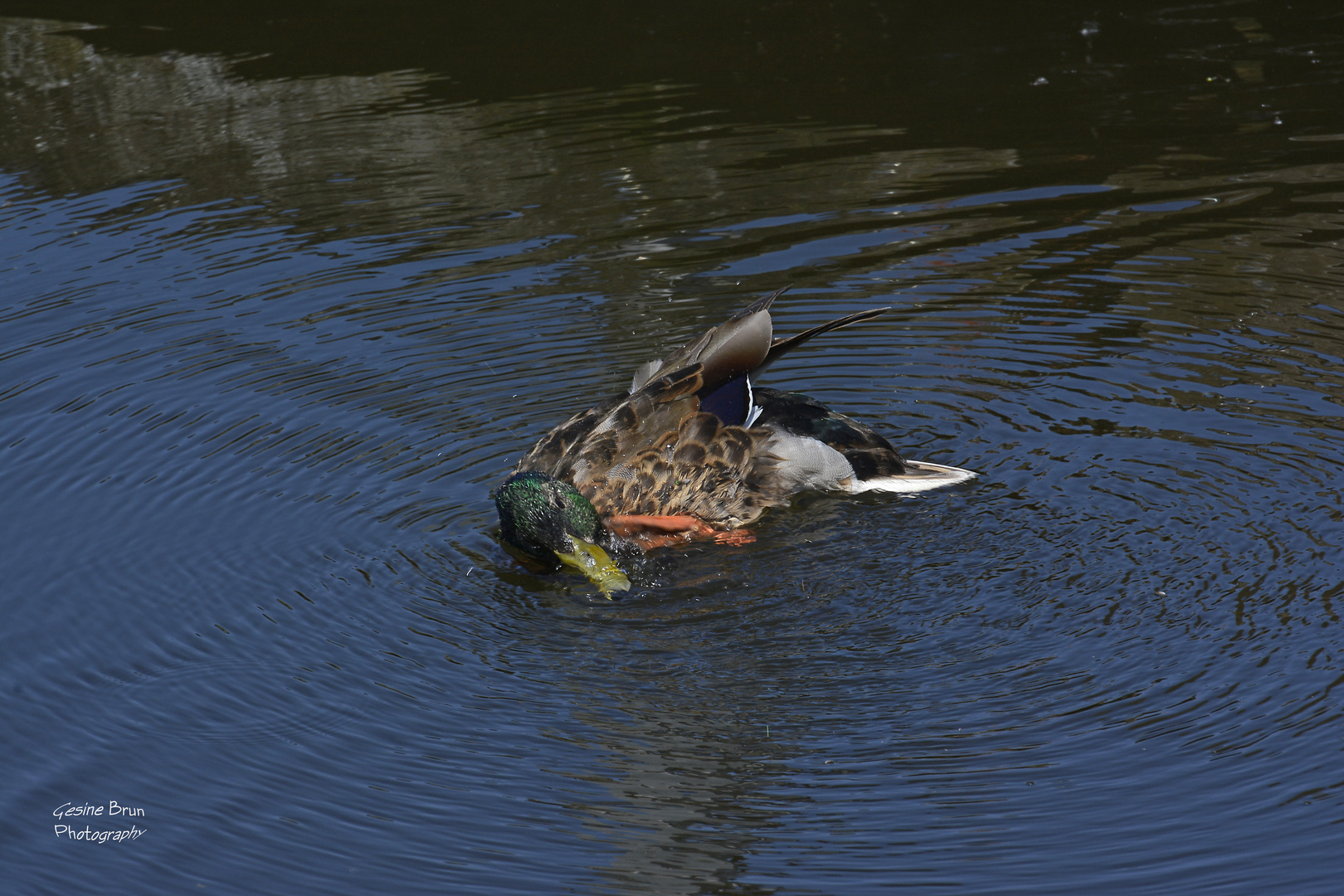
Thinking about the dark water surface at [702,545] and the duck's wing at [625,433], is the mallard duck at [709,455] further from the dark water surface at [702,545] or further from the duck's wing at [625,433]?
the dark water surface at [702,545]

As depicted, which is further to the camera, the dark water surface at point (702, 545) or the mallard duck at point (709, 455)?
the mallard duck at point (709, 455)

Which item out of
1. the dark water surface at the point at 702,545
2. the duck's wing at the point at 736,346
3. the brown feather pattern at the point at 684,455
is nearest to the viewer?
the dark water surface at the point at 702,545

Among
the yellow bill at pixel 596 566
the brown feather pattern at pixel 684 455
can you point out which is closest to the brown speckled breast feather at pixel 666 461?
the brown feather pattern at pixel 684 455

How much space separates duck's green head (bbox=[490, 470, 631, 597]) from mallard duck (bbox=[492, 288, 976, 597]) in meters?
0.12

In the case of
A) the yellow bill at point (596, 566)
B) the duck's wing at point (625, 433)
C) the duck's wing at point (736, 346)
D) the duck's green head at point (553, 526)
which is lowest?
the yellow bill at point (596, 566)

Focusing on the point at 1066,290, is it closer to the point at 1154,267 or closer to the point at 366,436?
the point at 1154,267

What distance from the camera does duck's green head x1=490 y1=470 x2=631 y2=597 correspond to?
6.00m

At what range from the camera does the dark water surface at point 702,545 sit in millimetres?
4395

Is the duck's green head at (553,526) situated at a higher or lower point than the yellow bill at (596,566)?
higher

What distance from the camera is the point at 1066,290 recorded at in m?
8.26

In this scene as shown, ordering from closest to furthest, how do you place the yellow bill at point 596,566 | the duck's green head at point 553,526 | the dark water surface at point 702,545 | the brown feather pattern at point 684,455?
the dark water surface at point 702,545 → the yellow bill at point 596,566 → the duck's green head at point 553,526 → the brown feather pattern at point 684,455

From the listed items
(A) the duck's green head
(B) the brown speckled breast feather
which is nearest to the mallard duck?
(B) the brown speckled breast feather

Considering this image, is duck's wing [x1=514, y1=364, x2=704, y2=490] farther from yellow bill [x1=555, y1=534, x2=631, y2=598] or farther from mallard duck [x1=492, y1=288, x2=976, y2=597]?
yellow bill [x1=555, y1=534, x2=631, y2=598]

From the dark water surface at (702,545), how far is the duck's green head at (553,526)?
0.50 feet
